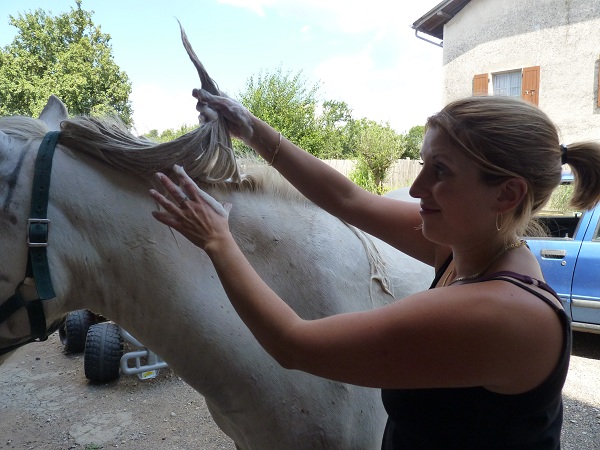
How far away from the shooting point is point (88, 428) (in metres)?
3.52

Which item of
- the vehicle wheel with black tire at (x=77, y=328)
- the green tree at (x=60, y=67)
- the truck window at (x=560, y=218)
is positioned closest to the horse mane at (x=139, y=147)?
the vehicle wheel with black tire at (x=77, y=328)

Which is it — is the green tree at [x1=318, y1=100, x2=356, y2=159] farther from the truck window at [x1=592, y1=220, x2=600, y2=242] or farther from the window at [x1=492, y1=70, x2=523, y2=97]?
the truck window at [x1=592, y1=220, x2=600, y2=242]

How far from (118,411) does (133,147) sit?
339 centimetres

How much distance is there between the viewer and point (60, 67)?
19719 millimetres

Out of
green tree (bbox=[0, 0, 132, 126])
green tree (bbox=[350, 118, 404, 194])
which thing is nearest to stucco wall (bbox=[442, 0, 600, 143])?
green tree (bbox=[350, 118, 404, 194])

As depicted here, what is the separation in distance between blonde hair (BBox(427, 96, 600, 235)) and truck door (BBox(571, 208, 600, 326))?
4.22 m

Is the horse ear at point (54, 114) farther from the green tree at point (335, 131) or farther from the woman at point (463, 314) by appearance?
the green tree at point (335, 131)

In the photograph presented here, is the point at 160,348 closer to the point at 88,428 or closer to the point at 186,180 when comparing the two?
the point at 186,180

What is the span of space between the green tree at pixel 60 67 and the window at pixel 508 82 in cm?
1469

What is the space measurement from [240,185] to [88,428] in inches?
126

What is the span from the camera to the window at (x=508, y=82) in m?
10.9

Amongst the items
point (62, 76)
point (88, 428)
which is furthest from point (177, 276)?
point (62, 76)

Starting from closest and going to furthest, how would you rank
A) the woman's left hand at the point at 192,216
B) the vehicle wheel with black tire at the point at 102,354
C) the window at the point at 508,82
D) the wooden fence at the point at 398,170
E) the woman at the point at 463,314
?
the woman at the point at 463,314
the woman's left hand at the point at 192,216
the vehicle wheel with black tire at the point at 102,354
the window at the point at 508,82
the wooden fence at the point at 398,170

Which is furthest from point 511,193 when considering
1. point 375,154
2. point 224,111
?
point 375,154
